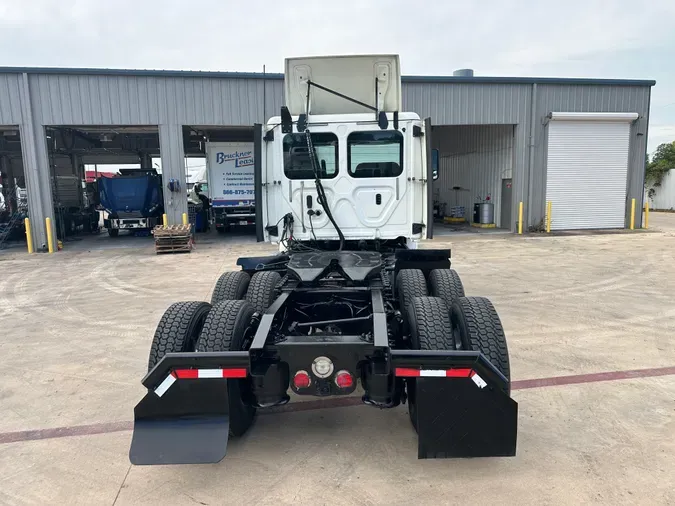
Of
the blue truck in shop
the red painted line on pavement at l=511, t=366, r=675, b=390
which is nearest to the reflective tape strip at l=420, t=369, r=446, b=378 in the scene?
the red painted line on pavement at l=511, t=366, r=675, b=390

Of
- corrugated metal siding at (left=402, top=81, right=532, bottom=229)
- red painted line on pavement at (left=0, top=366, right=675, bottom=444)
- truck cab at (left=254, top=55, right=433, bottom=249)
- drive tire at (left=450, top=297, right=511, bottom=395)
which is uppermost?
corrugated metal siding at (left=402, top=81, right=532, bottom=229)

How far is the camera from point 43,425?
399 cm

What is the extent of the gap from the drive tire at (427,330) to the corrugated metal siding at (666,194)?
111 feet

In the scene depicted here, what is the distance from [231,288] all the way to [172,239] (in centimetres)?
976

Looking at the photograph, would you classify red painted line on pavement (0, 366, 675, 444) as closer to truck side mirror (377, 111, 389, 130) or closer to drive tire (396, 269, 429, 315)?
drive tire (396, 269, 429, 315)

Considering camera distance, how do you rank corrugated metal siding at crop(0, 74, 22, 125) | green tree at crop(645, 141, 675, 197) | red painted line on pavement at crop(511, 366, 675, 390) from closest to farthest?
red painted line on pavement at crop(511, 366, 675, 390), corrugated metal siding at crop(0, 74, 22, 125), green tree at crop(645, 141, 675, 197)

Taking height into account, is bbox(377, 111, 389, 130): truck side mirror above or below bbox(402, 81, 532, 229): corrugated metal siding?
below

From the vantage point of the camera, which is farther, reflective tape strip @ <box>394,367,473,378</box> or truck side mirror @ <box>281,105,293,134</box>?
truck side mirror @ <box>281,105,293,134</box>

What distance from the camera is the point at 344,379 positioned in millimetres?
3076

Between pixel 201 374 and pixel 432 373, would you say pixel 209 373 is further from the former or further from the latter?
pixel 432 373

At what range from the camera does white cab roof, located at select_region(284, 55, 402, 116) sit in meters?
6.11

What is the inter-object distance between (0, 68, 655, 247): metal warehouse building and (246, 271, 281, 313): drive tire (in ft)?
40.0

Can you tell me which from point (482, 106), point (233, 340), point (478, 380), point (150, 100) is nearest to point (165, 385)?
point (233, 340)

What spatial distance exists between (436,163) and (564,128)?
46.7 ft
